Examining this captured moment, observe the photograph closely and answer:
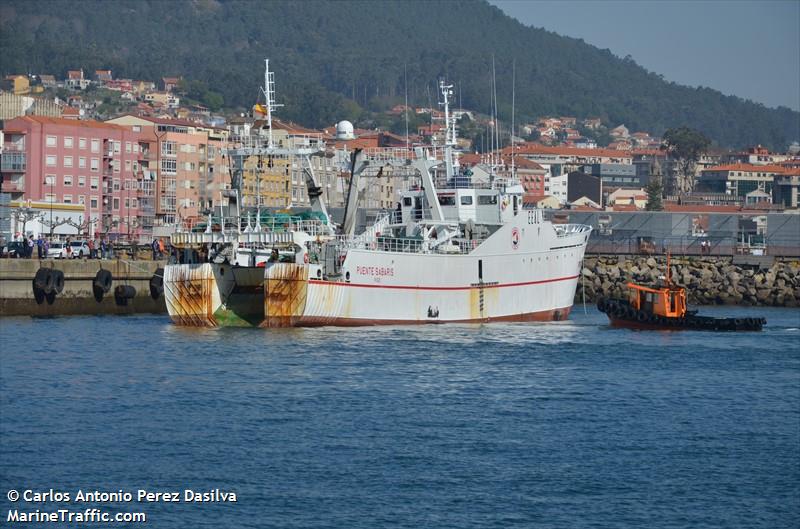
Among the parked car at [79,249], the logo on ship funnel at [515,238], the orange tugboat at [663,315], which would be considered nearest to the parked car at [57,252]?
the parked car at [79,249]

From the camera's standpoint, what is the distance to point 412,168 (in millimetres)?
58219

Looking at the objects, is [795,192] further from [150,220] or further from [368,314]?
[368,314]

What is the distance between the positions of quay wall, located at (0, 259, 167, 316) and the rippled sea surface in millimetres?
6764

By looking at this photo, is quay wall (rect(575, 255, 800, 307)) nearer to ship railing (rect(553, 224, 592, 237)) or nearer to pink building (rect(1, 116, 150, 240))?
ship railing (rect(553, 224, 592, 237))

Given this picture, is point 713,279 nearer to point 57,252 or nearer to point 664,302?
point 664,302

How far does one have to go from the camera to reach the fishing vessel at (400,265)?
50.0 metres

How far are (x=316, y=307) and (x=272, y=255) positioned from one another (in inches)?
95.5

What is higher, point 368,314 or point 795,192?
point 795,192

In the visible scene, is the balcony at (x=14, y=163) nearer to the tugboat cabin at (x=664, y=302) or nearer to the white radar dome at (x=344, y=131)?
the white radar dome at (x=344, y=131)

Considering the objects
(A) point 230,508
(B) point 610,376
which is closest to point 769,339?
(B) point 610,376

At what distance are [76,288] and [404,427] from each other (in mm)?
28466

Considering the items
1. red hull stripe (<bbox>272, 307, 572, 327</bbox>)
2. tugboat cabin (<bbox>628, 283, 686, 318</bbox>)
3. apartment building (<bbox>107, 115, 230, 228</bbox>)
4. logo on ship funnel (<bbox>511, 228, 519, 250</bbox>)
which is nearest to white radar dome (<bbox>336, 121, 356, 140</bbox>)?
logo on ship funnel (<bbox>511, 228, 519, 250</bbox>)

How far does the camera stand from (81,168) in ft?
314

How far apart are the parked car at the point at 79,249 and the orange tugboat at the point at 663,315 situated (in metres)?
24.9
